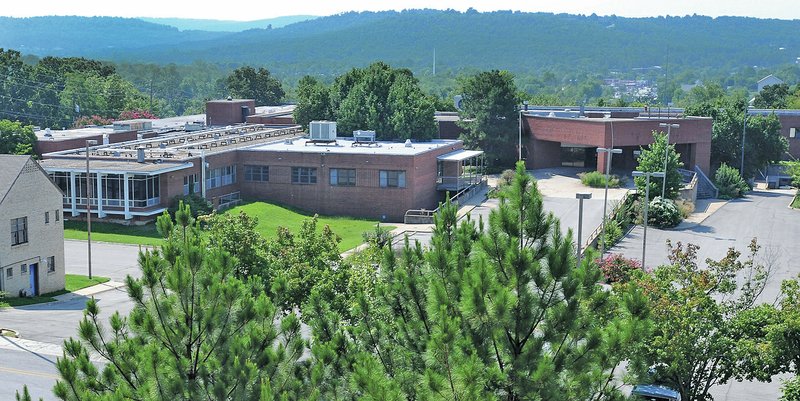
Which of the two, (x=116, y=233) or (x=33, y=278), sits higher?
(x=33, y=278)

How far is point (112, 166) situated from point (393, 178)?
17087 millimetres

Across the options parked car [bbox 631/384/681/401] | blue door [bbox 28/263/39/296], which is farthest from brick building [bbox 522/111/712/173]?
parked car [bbox 631/384/681/401]

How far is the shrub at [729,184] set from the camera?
8162 centimetres

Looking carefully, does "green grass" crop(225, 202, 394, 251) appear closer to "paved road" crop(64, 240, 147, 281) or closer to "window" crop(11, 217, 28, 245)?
"paved road" crop(64, 240, 147, 281)

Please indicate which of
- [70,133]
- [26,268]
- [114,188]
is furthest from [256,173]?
[26,268]

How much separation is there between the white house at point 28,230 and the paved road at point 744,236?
27979 millimetres

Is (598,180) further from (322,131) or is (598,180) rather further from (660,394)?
(660,394)

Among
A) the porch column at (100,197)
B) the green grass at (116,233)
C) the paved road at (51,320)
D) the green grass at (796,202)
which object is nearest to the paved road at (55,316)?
the paved road at (51,320)

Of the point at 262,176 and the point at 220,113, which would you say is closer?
the point at 262,176

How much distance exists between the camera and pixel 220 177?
229ft

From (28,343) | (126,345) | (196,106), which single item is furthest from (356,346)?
(196,106)

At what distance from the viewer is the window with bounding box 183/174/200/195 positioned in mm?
65625

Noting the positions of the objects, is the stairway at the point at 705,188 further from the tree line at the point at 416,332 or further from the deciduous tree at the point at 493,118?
the tree line at the point at 416,332

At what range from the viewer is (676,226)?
66.1 meters
